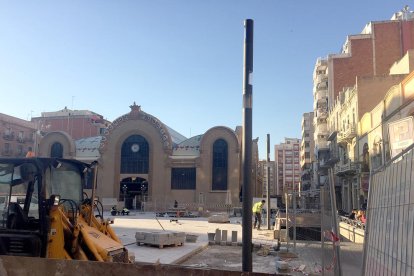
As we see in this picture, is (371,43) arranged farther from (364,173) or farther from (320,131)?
(364,173)

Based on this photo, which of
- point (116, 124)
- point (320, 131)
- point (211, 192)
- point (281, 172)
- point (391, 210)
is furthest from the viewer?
point (281, 172)

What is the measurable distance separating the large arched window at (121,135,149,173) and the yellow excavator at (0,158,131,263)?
169 feet

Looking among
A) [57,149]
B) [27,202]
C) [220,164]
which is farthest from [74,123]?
[27,202]

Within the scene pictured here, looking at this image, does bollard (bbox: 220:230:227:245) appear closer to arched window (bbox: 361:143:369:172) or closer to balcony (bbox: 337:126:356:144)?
arched window (bbox: 361:143:369:172)

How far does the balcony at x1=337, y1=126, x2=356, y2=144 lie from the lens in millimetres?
40812

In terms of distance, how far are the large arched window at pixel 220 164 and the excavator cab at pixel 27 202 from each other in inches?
1893

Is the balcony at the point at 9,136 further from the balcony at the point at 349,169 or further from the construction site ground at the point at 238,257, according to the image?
the construction site ground at the point at 238,257

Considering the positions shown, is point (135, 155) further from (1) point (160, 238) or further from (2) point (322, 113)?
(1) point (160, 238)

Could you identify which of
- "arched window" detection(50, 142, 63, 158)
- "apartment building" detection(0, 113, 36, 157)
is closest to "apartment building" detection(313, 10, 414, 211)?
"arched window" detection(50, 142, 63, 158)

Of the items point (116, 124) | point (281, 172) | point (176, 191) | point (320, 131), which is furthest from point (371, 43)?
point (281, 172)

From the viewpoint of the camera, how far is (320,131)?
64562 millimetres

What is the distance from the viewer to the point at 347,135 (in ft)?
138

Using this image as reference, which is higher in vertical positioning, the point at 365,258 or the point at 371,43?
the point at 371,43

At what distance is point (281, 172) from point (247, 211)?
142 m
